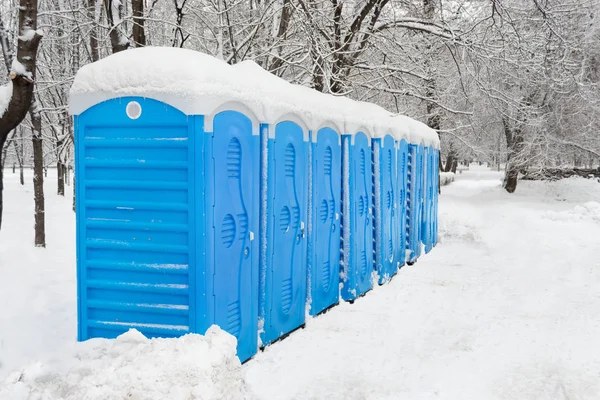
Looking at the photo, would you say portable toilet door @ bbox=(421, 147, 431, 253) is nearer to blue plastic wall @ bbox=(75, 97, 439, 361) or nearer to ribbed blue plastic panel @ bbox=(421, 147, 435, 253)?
ribbed blue plastic panel @ bbox=(421, 147, 435, 253)

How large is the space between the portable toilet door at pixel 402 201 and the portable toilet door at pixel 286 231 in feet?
10.8

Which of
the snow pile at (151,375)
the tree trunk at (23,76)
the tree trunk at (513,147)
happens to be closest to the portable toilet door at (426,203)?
the tree trunk at (23,76)

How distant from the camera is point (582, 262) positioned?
30.2 ft

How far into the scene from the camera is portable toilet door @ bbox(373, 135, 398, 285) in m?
7.36

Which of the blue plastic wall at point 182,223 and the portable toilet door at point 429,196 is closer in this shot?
the blue plastic wall at point 182,223

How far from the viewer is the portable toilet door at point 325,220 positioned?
5688 mm

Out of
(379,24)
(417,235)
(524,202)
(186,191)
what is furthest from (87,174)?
(524,202)

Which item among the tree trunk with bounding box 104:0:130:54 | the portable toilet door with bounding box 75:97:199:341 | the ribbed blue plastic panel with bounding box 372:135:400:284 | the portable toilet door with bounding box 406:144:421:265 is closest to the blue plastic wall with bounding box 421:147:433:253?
A: the portable toilet door with bounding box 406:144:421:265

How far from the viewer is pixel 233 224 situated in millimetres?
4199

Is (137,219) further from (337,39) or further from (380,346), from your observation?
(337,39)

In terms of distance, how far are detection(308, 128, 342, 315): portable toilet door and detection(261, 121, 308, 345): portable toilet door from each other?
215mm

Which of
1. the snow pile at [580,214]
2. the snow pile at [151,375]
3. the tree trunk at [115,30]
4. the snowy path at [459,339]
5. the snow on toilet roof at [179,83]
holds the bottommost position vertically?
the snowy path at [459,339]

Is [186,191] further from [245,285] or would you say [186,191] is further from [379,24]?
[379,24]

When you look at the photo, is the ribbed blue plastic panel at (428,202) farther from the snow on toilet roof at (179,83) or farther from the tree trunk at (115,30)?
the snow on toilet roof at (179,83)
